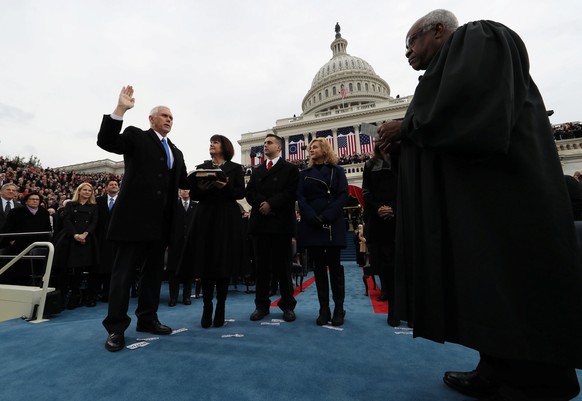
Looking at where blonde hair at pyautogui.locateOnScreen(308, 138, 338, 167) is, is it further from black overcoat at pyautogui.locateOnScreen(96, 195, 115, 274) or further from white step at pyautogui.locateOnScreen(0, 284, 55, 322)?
white step at pyautogui.locateOnScreen(0, 284, 55, 322)

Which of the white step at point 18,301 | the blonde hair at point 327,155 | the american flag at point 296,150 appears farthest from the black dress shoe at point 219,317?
the american flag at point 296,150

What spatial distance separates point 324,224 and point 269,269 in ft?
2.82

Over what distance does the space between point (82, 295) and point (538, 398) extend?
6.17 m

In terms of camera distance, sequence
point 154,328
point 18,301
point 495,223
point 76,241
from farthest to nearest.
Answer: point 76,241 < point 18,301 < point 154,328 < point 495,223

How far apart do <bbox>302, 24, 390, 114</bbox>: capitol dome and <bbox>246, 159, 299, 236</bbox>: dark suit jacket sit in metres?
56.1

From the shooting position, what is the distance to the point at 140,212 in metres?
2.53

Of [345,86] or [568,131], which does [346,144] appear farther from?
[345,86]

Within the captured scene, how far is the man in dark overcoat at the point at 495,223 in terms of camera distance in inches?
41.0

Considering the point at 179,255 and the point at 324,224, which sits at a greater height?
the point at 324,224

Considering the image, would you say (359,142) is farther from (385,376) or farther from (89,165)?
(89,165)

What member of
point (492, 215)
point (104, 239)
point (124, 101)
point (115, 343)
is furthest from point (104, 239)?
point (492, 215)

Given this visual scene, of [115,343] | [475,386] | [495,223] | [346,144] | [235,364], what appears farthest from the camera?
[346,144]

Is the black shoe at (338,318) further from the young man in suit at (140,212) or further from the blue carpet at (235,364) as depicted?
the young man in suit at (140,212)

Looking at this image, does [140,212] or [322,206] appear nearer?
[140,212]
